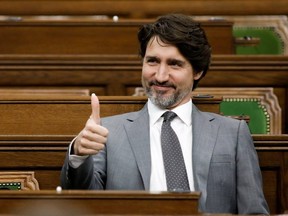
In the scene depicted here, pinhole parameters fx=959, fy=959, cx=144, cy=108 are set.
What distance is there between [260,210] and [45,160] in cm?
30

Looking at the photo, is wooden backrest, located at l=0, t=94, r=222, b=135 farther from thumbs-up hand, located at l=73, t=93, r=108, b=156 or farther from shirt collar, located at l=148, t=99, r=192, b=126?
thumbs-up hand, located at l=73, t=93, r=108, b=156

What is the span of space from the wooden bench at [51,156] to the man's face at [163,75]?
0.39ft

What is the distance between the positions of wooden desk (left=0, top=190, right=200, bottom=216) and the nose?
34 centimetres

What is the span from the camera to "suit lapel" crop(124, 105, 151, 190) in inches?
47.5

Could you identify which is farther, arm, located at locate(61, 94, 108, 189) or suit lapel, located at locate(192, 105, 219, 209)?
suit lapel, located at locate(192, 105, 219, 209)

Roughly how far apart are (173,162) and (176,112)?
9 cm

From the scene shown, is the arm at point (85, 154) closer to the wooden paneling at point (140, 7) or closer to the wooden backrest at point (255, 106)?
the wooden backrest at point (255, 106)

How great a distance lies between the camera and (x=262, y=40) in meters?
1.92

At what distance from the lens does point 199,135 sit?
125 centimetres

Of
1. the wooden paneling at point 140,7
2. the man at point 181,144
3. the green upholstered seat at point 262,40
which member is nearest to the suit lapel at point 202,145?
the man at point 181,144

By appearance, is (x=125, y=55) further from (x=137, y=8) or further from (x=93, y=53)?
(x=137, y=8)

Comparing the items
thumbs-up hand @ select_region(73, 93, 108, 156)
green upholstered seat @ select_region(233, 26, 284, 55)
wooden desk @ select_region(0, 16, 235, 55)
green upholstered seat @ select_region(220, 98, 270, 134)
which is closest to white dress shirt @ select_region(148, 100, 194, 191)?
thumbs-up hand @ select_region(73, 93, 108, 156)

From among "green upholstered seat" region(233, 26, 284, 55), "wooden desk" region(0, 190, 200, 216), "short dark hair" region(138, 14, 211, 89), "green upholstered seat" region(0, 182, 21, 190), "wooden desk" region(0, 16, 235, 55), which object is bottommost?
"wooden desk" region(0, 190, 200, 216)

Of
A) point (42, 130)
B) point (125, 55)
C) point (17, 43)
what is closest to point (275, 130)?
point (125, 55)
